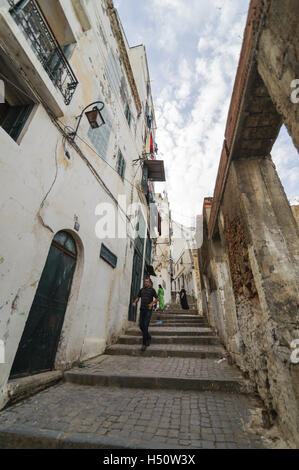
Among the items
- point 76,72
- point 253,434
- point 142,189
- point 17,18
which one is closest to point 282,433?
point 253,434

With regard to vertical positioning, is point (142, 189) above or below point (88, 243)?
above

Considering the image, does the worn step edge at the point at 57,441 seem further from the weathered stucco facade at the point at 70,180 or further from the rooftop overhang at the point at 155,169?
the rooftop overhang at the point at 155,169

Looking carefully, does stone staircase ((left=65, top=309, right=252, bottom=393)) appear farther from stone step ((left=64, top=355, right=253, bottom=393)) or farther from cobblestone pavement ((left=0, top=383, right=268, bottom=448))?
cobblestone pavement ((left=0, top=383, right=268, bottom=448))

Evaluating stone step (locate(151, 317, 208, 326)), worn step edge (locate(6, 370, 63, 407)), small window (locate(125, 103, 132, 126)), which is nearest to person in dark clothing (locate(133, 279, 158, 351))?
worn step edge (locate(6, 370, 63, 407))

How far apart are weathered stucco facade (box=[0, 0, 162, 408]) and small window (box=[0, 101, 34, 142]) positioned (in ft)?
0.33

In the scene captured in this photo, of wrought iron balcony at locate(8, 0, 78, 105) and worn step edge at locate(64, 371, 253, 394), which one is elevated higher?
wrought iron balcony at locate(8, 0, 78, 105)

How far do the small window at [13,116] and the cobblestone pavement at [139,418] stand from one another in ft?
13.9

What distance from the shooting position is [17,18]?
10.8 ft

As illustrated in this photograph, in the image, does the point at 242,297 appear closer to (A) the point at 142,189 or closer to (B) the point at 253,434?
(B) the point at 253,434

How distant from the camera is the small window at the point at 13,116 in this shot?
3.42 m

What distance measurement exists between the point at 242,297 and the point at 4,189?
416 centimetres

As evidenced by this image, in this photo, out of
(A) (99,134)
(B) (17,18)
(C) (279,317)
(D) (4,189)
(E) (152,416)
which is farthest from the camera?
(A) (99,134)

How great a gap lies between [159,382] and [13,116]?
17.7ft

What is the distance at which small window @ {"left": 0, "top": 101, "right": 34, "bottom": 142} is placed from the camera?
11.2 ft
